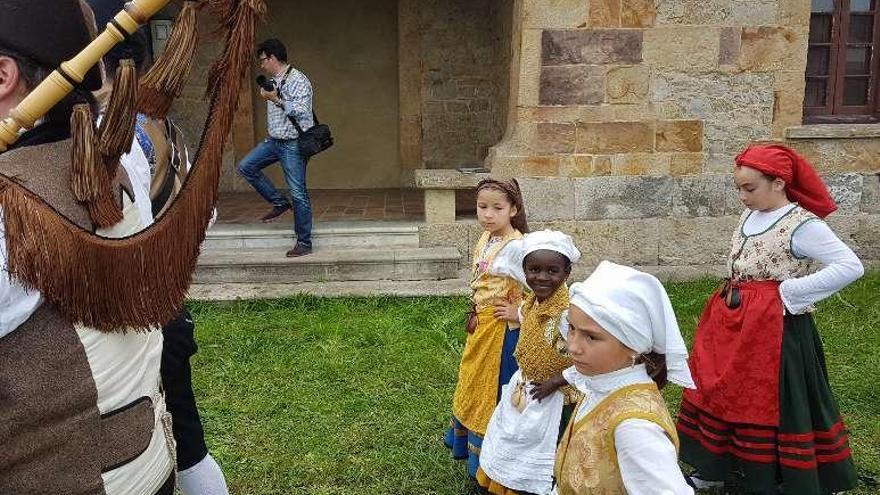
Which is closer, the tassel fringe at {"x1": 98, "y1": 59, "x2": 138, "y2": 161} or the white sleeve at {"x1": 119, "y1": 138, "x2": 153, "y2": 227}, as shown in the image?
the tassel fringe at {"x1": 98, "y1": 59, "x2": 138, "y2": 161}

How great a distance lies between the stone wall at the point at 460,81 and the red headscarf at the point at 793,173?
5911 millimetres

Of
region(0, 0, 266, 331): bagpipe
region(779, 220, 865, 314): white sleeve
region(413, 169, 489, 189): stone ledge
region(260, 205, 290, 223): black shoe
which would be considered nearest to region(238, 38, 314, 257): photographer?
region(260, 205, 290, 223): black shoe

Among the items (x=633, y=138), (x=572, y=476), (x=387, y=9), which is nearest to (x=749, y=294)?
(x=572, y=476)

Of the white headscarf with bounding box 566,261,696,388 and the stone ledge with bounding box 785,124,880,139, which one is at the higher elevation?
the stone ledge with bounding box 785,124,880,139

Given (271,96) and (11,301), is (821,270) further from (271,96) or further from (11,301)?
(271,96)

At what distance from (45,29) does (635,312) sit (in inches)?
55.4

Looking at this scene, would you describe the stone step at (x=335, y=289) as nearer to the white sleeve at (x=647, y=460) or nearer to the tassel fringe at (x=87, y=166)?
the white sleeve at (x=647, y=460)

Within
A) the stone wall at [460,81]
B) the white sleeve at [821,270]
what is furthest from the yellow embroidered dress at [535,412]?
the stone wall at [460,81]

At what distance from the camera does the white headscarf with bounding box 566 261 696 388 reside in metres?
1.79

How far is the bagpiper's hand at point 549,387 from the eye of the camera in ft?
Result: 8.84

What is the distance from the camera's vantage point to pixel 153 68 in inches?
61.4

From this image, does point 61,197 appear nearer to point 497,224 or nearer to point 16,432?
point 16,432

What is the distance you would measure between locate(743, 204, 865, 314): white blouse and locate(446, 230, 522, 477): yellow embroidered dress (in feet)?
3.71

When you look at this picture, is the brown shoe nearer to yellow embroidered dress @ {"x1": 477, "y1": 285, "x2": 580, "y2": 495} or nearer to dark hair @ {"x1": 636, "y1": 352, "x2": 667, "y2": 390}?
yellow embroidered dress @ {"x1": 477, "y1": 285, "x2": 580, "y2": 495}
